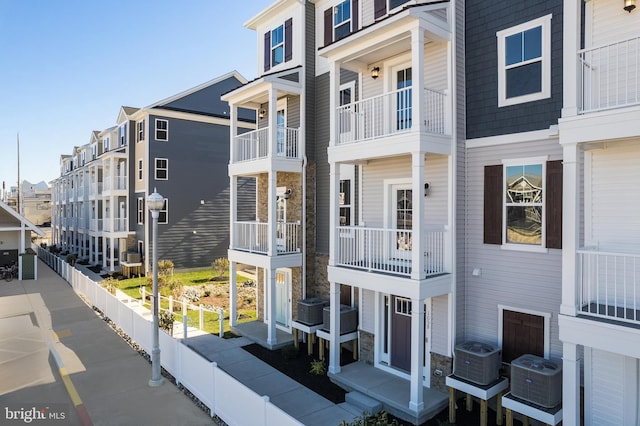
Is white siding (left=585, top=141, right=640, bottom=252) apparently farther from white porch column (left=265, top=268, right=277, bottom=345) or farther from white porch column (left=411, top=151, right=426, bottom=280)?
white porch column (left=265, top=268, right=277, bottom=345)

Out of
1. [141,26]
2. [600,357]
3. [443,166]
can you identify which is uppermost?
[141,26]

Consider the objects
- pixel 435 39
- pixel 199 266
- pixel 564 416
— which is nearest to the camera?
pixel 564 416

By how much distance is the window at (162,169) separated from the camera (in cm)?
2588

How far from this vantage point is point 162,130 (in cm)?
2581

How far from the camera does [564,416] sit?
6559 mm

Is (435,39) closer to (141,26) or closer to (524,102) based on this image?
(524,102)

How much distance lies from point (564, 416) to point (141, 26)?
60.6ft

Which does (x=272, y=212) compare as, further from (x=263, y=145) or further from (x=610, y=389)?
A: (x=610, y=389)

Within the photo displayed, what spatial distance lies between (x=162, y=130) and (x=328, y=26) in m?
16.3

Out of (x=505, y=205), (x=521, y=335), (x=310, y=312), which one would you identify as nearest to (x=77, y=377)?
(x=310, y=312)

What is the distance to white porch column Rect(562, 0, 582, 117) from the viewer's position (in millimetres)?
6488

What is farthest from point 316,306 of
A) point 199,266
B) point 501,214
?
point 199,266

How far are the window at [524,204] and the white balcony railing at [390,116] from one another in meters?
1.66

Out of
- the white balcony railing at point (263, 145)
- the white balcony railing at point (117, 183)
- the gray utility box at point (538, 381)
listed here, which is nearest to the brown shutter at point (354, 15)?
the white balcony railing at point (263, 145)
